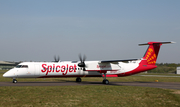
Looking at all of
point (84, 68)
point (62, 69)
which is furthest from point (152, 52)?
point (62, 69)

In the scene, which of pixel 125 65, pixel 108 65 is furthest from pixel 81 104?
pixel 125 65

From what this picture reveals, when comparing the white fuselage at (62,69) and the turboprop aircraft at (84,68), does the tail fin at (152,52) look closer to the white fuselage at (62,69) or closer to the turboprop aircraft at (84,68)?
the turboprop aircraft at (84,68)

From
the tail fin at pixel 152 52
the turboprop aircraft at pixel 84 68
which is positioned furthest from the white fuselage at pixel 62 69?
the tail fin at pixel 152 52

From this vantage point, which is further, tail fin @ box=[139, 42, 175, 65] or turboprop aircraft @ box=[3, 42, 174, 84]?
tail fin @ box=[139, 42, 175, 65]

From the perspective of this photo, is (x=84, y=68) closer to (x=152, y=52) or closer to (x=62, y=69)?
(x=62, y=69)

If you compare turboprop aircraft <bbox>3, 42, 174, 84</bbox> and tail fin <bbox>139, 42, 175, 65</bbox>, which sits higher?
tail fin <bbox>139, 42, 175, 65</bbox>

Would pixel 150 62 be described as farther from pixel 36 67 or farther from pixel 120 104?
pixel 120 104

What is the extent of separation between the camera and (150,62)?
34.8 metres

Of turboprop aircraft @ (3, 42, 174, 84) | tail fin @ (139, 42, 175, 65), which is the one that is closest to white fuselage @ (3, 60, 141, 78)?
turboprop aircraft @ (3, 42, 174, 84)

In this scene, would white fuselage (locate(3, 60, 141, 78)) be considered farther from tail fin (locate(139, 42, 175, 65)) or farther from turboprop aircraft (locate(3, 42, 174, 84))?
tail fin (locate(139, 42, 175, 65))

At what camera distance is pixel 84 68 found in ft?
102

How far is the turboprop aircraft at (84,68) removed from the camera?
97.7 ft

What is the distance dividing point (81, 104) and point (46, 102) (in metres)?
2.69

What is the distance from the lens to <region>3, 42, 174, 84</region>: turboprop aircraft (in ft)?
97.7
